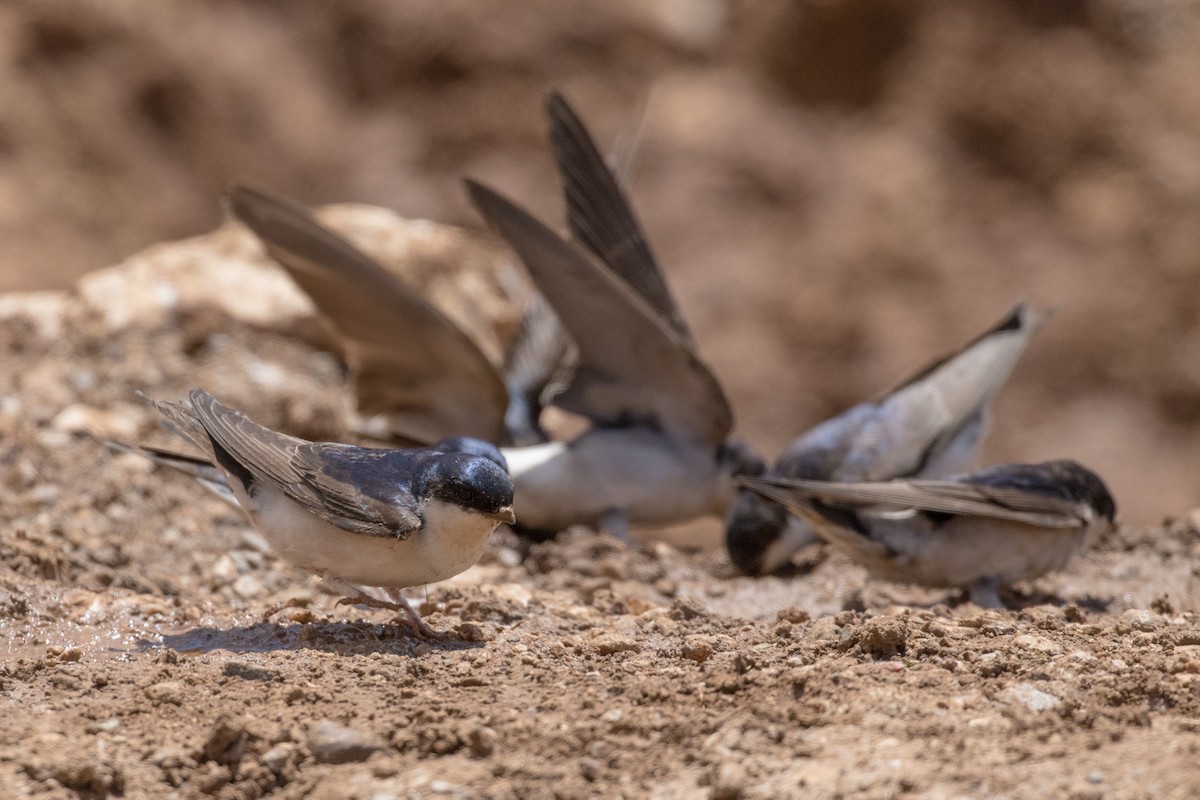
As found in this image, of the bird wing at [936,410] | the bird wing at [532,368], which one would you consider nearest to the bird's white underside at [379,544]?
the bird wing at [936,410]

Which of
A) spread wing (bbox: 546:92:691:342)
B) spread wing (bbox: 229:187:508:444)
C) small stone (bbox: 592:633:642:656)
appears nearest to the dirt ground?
small stone (bbox: 592:633:642:656)

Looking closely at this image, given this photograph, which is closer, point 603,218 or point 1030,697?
point 1030,697

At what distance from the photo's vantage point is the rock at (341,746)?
8.60 feet

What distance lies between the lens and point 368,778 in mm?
2533

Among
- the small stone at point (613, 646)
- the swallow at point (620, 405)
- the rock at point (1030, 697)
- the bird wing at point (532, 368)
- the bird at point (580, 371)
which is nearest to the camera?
the rock at point (1030, 697)

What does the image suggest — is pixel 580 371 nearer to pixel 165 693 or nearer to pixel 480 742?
pixel 165 693

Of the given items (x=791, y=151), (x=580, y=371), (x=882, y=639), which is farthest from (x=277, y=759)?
(x=791, y=151)

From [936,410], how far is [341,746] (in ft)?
11.7

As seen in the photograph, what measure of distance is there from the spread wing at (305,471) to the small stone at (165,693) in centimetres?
58

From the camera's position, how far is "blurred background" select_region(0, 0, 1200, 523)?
9.73 m

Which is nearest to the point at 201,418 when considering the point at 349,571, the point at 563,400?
the point at 349,571

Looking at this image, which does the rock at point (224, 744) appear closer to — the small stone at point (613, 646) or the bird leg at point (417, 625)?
the bird leg at point (417, 625)

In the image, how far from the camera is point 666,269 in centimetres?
1009

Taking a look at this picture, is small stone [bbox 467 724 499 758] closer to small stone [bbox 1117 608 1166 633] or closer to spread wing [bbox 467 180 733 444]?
small stone [bbox 1117 608 1166 633]
